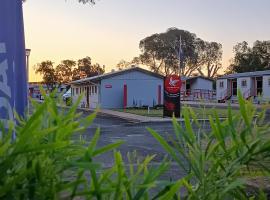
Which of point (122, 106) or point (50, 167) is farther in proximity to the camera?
point (122, 106)

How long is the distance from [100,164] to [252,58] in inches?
4322

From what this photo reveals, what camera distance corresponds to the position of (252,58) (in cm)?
10800

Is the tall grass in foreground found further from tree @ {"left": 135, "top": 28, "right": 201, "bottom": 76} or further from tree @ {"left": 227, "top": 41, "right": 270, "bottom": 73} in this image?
tree @ {"left": 135, "top": 28, "right": 201, "bottom": 76}

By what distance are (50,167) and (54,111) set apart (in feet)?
0.75

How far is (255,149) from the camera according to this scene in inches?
74.9

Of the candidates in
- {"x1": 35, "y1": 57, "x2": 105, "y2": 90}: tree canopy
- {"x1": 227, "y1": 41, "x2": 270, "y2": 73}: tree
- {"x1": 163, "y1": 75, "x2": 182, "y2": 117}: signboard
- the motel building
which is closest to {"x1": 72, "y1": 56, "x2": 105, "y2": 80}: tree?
{"x1": 35, "y1": 57, "x2": 105, "y2": 90}: tree canopy

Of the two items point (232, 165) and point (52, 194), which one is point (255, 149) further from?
point (52, 194)

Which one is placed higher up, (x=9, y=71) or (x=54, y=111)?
(x=9, y=71)

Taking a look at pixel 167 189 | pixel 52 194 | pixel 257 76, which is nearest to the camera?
pixel 52 194

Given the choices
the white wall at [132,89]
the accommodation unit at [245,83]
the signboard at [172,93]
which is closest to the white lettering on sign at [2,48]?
the signboard at [172,93]

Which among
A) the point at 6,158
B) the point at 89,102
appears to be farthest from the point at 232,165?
the point at 89,102

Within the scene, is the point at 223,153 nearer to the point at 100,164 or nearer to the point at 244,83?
the point at 100,164

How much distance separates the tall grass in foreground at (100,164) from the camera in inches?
58.7

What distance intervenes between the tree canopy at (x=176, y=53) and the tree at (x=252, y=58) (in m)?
11.5
